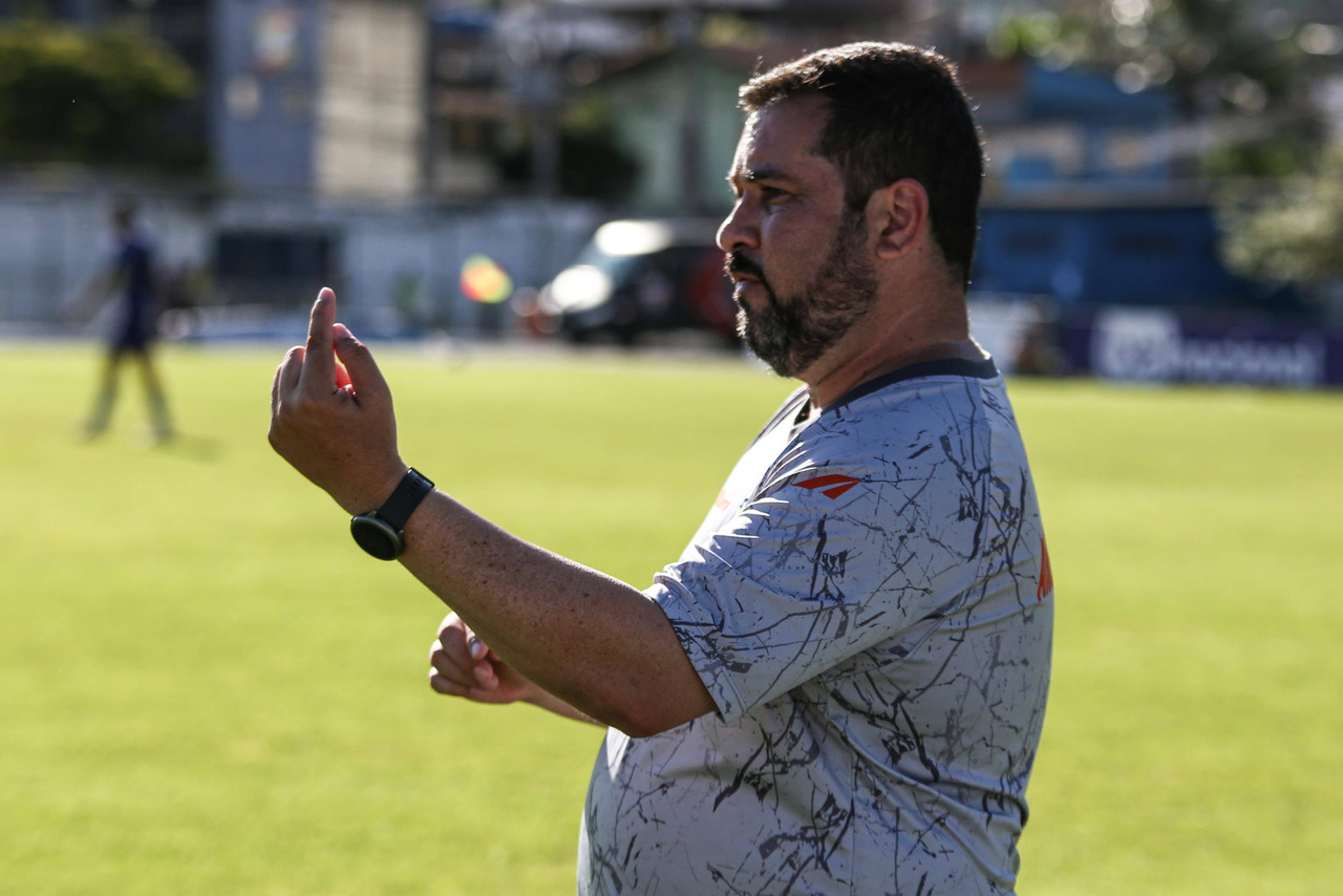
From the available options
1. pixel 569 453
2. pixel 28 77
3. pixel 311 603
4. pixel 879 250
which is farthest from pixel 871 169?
pixel 28 77

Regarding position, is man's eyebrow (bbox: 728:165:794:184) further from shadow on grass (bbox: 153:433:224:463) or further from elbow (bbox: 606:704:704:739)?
shadow on grass (bbox: 153:433:224:463)

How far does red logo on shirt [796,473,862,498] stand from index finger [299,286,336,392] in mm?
627

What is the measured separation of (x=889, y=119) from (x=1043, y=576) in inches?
27.6

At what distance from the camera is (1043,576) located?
233cm

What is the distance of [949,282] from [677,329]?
1491 inches

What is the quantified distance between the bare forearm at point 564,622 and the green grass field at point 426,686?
8.91 feet

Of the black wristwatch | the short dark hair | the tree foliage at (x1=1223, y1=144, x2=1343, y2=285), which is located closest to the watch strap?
the black wristwatch

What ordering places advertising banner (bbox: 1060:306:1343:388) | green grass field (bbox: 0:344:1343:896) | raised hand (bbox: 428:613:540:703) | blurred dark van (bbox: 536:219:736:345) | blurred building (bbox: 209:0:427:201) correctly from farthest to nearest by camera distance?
blurred building (bbox: 209:0:427:201) → blurred dark van (bbox: 536:219:736:345) → advertising banner (bbox: 1060:306:1343:388) → green grass field (bbox: 0:344:1343:896) → raised hand (bbox: 428:613:540:703)

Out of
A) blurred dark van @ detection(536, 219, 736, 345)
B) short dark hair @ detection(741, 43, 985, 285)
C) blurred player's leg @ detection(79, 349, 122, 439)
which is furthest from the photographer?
blurred dark van @ detection(536, 219, 736, 345)

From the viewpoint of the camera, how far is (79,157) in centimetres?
5222

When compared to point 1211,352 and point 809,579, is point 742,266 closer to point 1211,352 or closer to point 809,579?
point 809,579

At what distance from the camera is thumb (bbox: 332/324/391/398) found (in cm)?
204

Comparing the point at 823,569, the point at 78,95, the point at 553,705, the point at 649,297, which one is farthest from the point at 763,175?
the point at 78,95

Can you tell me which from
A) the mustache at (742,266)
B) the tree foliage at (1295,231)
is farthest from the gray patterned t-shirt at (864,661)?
the tree foliage at (1295,231)
